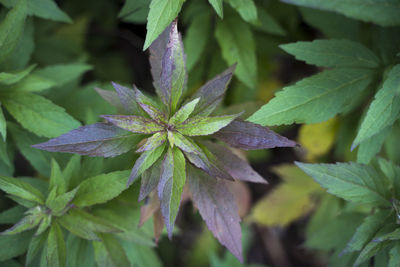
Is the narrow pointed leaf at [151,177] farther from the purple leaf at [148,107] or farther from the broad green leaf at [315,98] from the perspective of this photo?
the broad green leaf at [315,98]

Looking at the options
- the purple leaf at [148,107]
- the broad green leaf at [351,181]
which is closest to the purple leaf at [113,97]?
the purple leaf at [148,107]

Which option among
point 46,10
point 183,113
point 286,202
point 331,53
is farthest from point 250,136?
point 286,202

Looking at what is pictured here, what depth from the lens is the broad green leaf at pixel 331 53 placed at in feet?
6.69

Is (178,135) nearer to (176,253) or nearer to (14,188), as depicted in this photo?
(14,188)

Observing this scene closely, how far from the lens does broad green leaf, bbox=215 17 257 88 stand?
2467 mm

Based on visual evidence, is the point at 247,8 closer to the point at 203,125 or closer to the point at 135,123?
the point at 203,125

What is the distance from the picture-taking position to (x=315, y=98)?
1954 mm

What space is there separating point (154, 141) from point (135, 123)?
0.12 meters

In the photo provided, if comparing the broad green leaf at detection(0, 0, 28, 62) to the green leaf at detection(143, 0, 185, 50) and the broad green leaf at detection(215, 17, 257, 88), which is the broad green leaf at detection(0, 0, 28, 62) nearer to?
the green leaf at detection(143, 0, 185, 50)

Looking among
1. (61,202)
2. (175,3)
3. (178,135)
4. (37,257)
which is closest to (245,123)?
(178,135)

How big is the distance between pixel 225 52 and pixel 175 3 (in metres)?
0.84

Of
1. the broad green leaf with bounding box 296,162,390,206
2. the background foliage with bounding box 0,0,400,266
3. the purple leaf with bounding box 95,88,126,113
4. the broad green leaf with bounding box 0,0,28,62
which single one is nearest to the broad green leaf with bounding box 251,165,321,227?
the background foliage with bounding box 0,0,400,266

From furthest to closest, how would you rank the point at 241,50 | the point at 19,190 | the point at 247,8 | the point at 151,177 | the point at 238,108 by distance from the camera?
1. the point at 241,50
2. the point at 238,108
3. the point at 247,8
4. the point at 19,190
5. the point at 151,177

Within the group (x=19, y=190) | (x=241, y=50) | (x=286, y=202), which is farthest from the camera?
(x=286, y=202)
